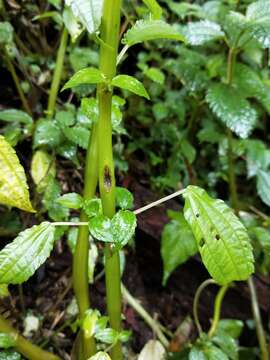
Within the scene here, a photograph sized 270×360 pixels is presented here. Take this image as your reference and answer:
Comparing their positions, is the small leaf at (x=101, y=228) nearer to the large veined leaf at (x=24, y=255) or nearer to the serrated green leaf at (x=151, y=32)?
the large veined leaf at (x=24, y=255)

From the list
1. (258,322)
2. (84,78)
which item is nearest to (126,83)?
(84,78)

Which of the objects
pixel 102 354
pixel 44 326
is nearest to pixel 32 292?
pixel 44 326

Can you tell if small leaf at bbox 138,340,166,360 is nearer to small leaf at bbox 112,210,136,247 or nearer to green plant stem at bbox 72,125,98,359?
green plant stem at bbox 72,125,98,359

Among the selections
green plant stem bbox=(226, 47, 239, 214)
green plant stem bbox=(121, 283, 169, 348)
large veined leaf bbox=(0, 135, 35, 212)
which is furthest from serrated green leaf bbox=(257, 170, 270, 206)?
large veined leaf bbox=(0, 135, 35, 212)

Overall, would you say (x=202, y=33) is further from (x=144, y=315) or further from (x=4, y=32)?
(x=144, y=315)

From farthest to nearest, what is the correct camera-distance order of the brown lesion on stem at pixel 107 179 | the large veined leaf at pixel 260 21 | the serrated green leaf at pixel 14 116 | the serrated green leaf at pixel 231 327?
the serrated green leaf at pixel 231 327
the serrated green leaf at pixel 14 116
the large veined leaf at pixel 260 21
the brown lesion on stem at pixel 107 179

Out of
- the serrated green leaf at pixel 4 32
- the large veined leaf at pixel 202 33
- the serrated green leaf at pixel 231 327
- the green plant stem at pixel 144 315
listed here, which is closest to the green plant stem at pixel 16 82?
the serrated green leaf at pixel 4 32
